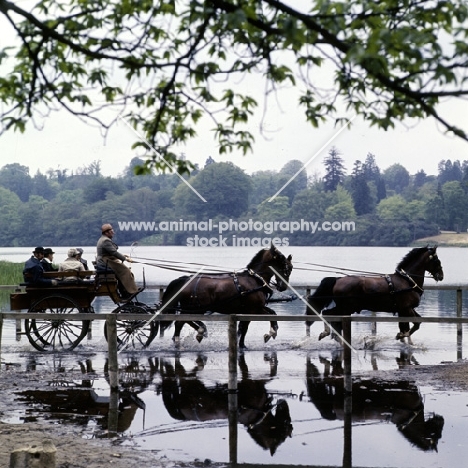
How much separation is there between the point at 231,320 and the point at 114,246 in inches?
179

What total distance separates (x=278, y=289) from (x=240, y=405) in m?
5.70

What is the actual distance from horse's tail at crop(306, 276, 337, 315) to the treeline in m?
3.14

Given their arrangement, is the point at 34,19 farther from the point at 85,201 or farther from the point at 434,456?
the point at 85,201

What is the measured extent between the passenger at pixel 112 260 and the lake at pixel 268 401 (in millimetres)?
1211

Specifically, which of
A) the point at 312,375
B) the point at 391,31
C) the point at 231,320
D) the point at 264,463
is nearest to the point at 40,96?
the point at 391,31

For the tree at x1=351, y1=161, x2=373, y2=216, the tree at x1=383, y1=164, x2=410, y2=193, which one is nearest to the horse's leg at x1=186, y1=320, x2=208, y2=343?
the tree at x1=351, y1=161, x2=373, y2=216

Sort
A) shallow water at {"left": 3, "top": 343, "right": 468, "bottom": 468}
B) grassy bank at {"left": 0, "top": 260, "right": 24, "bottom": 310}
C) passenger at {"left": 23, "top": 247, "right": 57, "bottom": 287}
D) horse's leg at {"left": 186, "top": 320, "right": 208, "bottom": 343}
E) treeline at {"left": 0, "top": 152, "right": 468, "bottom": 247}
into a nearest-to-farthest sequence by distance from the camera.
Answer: shallow water at {"left": 3, "top": 343, "right": 468, "bottom": 468}, passenger at {"left": 23, "top": 247, "right": 57, "bottom": 287}, horse's leg at {"left": 186, "top": 320, "right": 208, "bottom": 343}, treeline at {"left": 0, "top": 152, "right": 468, "bottom": 247}, grassy bank at {"left": 0, "top": 260, "right": 24, "bottom": 310}

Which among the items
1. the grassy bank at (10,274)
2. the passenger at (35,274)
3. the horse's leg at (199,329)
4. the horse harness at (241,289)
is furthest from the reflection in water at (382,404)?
the grassy bank at (10,274)

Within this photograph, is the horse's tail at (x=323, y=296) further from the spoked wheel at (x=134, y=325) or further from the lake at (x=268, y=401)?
the spoked wheel at (x=134, y=325)

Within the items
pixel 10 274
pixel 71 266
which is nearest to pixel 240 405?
pixel 71 266

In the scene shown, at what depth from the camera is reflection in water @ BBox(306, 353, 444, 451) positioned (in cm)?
1036

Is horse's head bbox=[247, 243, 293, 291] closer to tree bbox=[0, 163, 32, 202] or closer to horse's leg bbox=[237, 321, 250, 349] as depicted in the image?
horse's leg bbox=[237, 321, 250, 349]

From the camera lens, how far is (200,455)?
934 cm

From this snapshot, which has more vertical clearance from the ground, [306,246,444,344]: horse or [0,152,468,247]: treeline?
[0,152,468,247]: treeline
